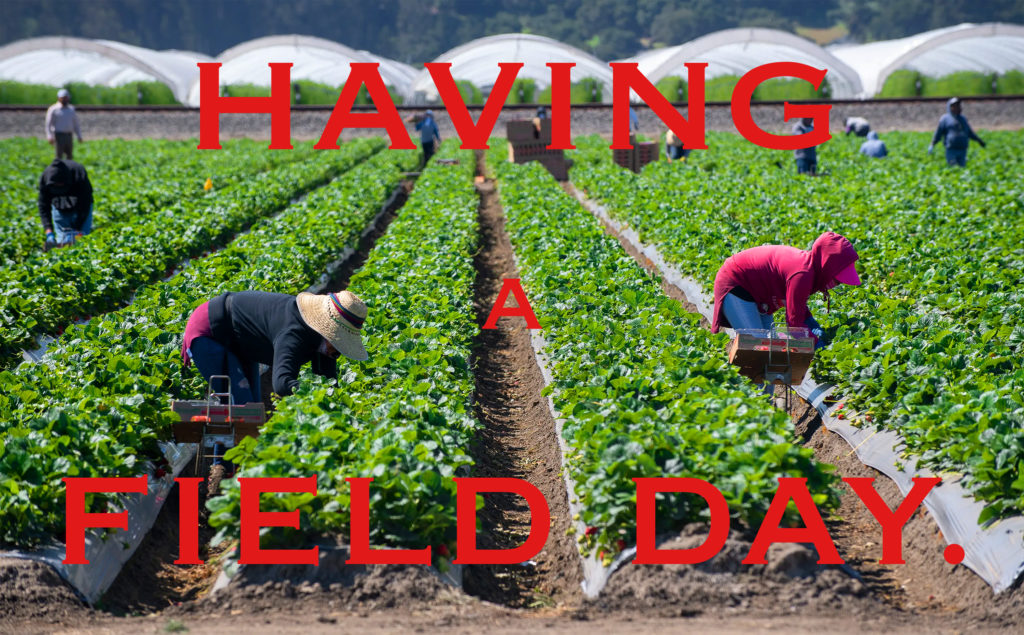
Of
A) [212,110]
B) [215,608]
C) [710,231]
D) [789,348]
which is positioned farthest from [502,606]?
[212,110]

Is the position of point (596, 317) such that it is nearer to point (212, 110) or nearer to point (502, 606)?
Answer: point (502, 606)

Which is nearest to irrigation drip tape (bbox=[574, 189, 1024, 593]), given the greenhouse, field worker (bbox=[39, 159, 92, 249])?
field worker (bbox=[39, 159, 92, 249])

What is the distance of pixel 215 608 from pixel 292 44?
195ft

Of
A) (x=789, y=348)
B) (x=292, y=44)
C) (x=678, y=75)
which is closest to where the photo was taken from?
(x=789, y=348)

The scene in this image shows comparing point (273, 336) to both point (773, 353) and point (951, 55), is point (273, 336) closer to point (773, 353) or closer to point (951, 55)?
point (773, 353)

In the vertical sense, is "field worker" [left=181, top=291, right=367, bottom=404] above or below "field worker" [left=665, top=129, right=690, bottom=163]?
below

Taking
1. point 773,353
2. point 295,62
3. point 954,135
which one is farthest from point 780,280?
point 295,62

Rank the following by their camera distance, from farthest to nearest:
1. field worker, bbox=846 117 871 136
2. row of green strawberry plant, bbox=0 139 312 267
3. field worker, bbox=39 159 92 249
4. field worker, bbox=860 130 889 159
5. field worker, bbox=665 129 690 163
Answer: field worker, bbox=846 117 871 136
field worker, bbox=665 129 690 163
field worker, bbox=860 130 889 159
row of green strawberry plant, bbox=0 139 312 267
field worker, bbox=39 159 92 249

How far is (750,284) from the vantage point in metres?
7.72

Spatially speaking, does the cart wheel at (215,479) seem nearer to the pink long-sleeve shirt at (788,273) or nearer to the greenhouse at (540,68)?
the pink long-sleeve shirt at (788,273)

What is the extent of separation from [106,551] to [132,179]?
1771 cm

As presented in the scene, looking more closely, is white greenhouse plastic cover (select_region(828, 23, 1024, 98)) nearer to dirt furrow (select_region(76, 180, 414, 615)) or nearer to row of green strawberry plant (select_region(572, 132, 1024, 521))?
row of green strawberry plant (select_region(572, 132, 1024, 521))

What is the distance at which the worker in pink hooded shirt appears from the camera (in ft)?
23.4

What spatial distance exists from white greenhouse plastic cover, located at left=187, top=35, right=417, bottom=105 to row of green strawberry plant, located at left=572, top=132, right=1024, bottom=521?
36168 mm
